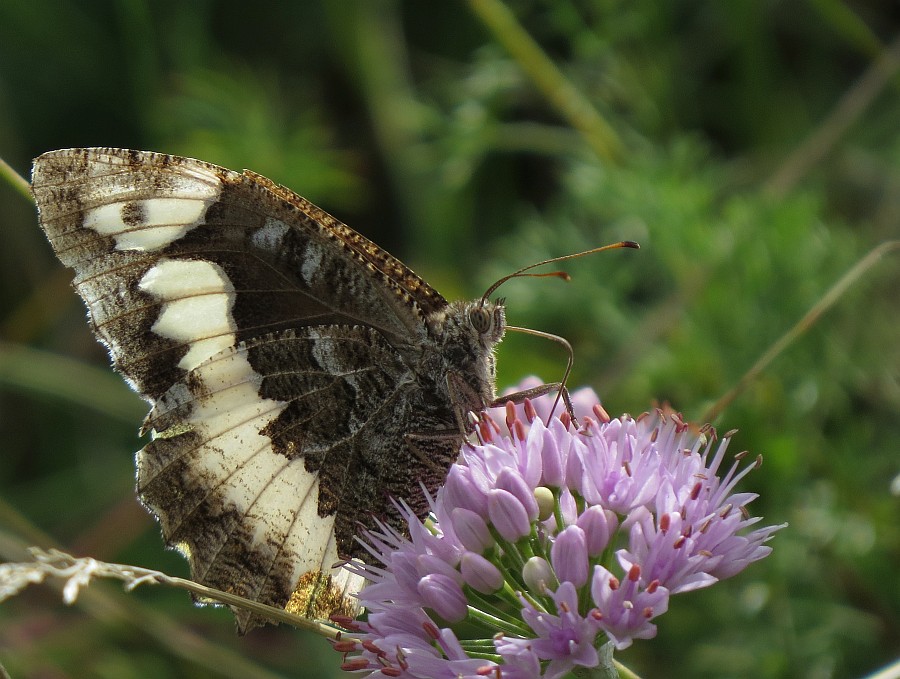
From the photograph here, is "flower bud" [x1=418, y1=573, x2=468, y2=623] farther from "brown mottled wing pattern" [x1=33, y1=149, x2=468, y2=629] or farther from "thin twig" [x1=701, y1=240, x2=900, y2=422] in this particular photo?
"thin twig" [x1=701, y1=240, x2=900, y2=422]

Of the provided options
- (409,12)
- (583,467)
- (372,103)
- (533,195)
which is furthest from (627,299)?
(583,467)

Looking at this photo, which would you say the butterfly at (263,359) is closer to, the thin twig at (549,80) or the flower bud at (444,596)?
the flower bud at (444,596)

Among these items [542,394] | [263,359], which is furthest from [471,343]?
[263,359]

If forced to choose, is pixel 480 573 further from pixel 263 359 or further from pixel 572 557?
pixel 263 359

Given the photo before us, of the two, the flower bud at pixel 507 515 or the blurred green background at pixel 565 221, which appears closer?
the flower bud at pixel 507 515

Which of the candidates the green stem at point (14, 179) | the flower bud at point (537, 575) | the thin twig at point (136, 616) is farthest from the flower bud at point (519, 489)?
the thin twig at point (136, 616)
